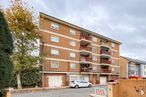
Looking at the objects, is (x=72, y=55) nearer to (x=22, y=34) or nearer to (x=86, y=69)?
(x=86, y=69)

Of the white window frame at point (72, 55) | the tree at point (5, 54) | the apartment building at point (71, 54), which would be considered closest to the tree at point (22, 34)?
the apartment building at point (71, 54)

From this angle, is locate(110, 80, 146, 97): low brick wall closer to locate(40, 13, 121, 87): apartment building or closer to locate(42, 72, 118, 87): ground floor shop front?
locate(40, 13, 121, 87): apartment building

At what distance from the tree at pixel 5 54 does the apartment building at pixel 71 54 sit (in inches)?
1470

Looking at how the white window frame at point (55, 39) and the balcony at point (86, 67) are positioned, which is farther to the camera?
the balcony at point (86, 67)

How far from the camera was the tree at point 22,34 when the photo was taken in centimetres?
3774

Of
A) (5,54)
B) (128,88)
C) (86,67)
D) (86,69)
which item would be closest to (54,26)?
(86,69)

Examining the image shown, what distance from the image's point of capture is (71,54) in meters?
53.4

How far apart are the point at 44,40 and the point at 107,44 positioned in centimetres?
2660

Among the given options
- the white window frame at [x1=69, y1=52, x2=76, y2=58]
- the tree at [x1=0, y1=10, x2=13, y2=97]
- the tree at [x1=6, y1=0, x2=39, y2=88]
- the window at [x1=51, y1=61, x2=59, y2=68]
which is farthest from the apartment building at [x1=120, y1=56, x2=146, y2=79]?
the tree at [x1=0, y1=10, x2=13, y2=97]

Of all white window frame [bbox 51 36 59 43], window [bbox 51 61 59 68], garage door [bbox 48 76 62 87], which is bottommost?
garage door [bbox 48 76 62 87]

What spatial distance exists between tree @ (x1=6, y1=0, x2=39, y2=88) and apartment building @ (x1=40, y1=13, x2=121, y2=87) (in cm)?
544

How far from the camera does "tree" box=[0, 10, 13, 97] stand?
6.32m

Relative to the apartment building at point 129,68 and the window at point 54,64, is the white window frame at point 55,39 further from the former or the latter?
the apartment building at point 129,68

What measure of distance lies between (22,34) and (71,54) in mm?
16955
